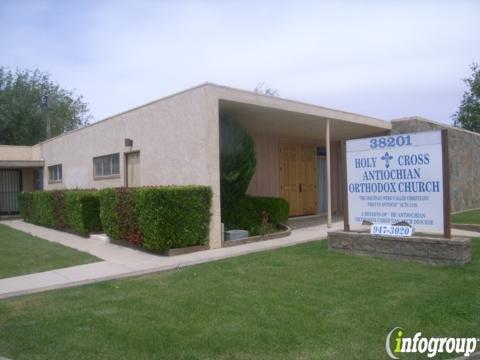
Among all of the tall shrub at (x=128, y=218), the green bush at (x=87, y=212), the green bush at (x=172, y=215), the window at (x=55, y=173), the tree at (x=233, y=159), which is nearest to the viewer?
the green bush at (x=172, y=215)

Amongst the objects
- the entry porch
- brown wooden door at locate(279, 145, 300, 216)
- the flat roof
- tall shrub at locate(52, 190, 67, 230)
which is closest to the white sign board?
the flat roof

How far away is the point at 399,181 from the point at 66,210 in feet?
31.4

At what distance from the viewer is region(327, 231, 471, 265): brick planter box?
6.78 metres

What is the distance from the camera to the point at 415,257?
23.4ft

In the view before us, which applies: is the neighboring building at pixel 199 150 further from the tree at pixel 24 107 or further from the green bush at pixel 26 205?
the tree at pixel 24 107

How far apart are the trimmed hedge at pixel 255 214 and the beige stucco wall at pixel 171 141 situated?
1609 millimetres

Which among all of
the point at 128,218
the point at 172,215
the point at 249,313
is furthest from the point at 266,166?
the point at 249,313

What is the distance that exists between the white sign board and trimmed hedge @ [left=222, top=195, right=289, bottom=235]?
3214 millimetres

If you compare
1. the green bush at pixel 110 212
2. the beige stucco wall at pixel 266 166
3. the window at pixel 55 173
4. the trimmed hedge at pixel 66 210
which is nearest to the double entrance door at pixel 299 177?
the beige stucco wall at pixel 266 166

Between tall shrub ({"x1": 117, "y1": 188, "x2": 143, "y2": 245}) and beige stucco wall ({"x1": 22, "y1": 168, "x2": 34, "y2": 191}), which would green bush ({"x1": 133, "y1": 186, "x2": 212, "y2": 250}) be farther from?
beige stucco wall ({"x1": 22, "y1": 168, "x2": 34, "y2": 191})

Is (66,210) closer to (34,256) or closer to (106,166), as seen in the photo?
(106,166)

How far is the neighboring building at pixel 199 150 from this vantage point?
943 centimetres

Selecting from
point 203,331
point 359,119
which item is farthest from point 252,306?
point 359,119

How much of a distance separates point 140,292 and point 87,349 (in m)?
1.99
